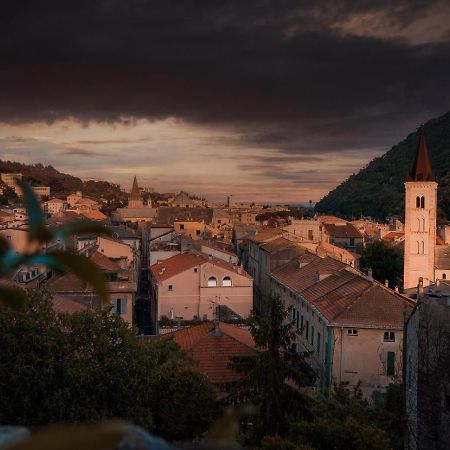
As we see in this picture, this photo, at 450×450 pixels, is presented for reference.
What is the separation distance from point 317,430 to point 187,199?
122m

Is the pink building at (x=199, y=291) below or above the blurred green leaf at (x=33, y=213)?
below

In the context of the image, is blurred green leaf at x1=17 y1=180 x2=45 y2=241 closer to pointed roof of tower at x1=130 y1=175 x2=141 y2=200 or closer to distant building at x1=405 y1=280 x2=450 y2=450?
distant building at x1=405 y1=280 x2=450 y2=450

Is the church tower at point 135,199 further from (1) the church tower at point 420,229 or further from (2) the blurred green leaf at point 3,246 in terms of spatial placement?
(2) the blurred green leaf at point 3,246

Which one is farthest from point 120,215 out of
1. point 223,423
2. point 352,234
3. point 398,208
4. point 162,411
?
point 223,423

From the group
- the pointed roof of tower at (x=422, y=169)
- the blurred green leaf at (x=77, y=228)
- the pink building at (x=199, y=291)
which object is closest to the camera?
the blurred green leaf at (x=77, y=228)

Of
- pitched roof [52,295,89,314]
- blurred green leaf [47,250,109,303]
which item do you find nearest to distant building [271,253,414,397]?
pitched roof [52,295,89,314]

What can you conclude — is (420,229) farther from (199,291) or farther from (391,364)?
(391,364)

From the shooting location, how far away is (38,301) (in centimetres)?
Answer: 1491

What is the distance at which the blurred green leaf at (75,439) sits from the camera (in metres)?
1.11

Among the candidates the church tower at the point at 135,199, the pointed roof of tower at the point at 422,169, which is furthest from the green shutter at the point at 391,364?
the church tower at the point at 135,199

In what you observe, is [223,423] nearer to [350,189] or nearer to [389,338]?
[389,338]

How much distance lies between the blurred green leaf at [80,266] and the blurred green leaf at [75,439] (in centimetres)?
46

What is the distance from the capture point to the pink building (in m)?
36.3

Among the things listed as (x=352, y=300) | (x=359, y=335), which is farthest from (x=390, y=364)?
(x=352, y=300)
